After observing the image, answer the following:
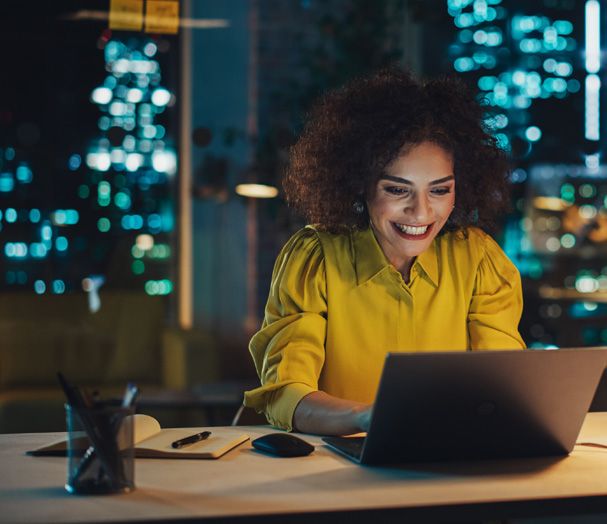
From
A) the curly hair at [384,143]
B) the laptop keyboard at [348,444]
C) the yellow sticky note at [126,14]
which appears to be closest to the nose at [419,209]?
the curly hair at [384,143]

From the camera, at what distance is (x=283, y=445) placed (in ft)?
5.06

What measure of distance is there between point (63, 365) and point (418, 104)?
10.2ft

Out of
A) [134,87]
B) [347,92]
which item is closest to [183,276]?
[134,87]

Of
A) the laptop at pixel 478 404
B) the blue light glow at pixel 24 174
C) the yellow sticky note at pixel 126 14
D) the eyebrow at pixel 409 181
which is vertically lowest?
the laptop at pixel 478 404

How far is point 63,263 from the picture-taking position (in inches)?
187

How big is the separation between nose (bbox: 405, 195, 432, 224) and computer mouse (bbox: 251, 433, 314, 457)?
60 cm

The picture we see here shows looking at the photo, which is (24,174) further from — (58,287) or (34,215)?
(58,287)

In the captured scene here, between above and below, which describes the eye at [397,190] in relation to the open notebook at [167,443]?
above

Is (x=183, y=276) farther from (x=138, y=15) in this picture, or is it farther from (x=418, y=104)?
(x=418, y=104)

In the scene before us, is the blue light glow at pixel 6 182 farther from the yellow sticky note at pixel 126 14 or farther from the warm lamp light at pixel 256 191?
the warm lamp light at pixel 256 191

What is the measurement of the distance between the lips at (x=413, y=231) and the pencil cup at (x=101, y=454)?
88cm

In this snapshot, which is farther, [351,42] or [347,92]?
[351,42]

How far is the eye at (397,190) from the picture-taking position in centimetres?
203

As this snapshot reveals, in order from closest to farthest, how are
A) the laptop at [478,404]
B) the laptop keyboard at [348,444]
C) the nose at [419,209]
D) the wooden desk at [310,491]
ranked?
the wooden desk at [310,491] < the laptop at [478,404] < the laptop keyboard at [348,444] < the nose at [419,209]
